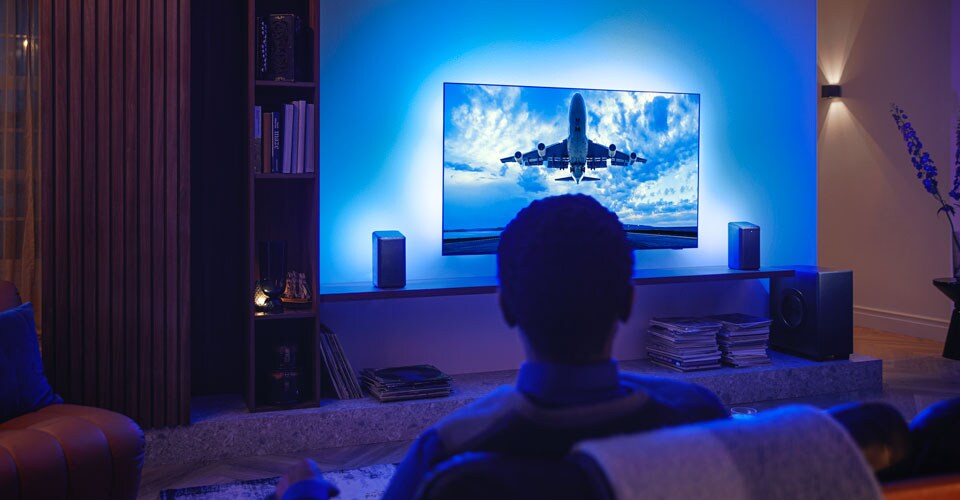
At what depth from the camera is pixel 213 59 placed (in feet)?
12.0

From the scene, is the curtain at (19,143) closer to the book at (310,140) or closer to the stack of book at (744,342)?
the book at (310,140)

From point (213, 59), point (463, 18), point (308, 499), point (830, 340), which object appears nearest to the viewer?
point (308, 499)

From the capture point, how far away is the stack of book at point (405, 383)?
364 cm

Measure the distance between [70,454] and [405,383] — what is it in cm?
152

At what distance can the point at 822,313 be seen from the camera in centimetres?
443

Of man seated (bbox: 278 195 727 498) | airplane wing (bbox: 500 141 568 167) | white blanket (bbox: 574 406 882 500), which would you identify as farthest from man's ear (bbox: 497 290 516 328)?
airplane wing (bbox: 500 141 568 167)

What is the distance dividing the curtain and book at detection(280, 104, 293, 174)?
2.11 m

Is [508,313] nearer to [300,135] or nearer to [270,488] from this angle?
[270,488]

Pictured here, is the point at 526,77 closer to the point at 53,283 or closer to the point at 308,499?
the point at 53,283

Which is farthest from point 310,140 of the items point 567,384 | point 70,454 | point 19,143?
point 567,384

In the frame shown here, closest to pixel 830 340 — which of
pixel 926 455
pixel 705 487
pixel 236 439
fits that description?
pixel 236 439

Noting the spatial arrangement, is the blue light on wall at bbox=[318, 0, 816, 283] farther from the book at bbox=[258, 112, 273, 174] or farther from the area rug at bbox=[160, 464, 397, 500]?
the area rug at bbox=[160, 464, 397, 500]

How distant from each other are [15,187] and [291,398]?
241 centimetres

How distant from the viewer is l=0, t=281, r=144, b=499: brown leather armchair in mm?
Result: 2270
